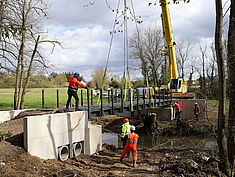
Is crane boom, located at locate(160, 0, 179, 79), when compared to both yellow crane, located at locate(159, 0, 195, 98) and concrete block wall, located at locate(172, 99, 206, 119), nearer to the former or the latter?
yellow crane, located at locate(159, 0, 195, 98)

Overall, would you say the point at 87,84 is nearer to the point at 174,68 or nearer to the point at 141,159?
the point at 141,159

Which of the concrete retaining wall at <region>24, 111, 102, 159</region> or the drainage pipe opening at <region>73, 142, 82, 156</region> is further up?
the concrete retaining wall at <region>24, 111, 102, 159</region>

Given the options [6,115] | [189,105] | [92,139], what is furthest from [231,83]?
[189,105]

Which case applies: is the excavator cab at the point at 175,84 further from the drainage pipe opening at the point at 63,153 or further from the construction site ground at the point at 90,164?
the drainage pipe opening at the point at 63,153

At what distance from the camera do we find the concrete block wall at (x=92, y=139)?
33.8 feet

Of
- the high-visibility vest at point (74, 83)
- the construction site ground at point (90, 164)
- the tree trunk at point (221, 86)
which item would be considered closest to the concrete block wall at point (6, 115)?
the construction site ground at point (90, 164)

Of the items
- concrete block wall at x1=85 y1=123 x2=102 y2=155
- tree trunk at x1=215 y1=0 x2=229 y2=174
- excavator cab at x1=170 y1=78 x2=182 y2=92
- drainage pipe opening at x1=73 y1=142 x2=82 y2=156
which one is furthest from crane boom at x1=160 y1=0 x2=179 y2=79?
drainage pipe opening at x1=73 y1=142 x2=82 y2=156

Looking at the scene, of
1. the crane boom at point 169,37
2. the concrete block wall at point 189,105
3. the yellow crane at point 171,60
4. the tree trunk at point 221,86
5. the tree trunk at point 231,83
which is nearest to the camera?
the tree trunk at point 221,86

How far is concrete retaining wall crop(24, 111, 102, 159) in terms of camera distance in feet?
25.0

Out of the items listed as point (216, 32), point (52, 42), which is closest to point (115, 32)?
point (216, 32)

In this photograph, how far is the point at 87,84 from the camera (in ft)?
35.4

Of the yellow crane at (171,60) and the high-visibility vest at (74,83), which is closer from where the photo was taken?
the high-visibility vest at (74,83)

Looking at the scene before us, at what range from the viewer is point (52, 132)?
8.41 m

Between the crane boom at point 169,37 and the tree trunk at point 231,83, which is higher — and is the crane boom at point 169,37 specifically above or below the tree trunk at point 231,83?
above
